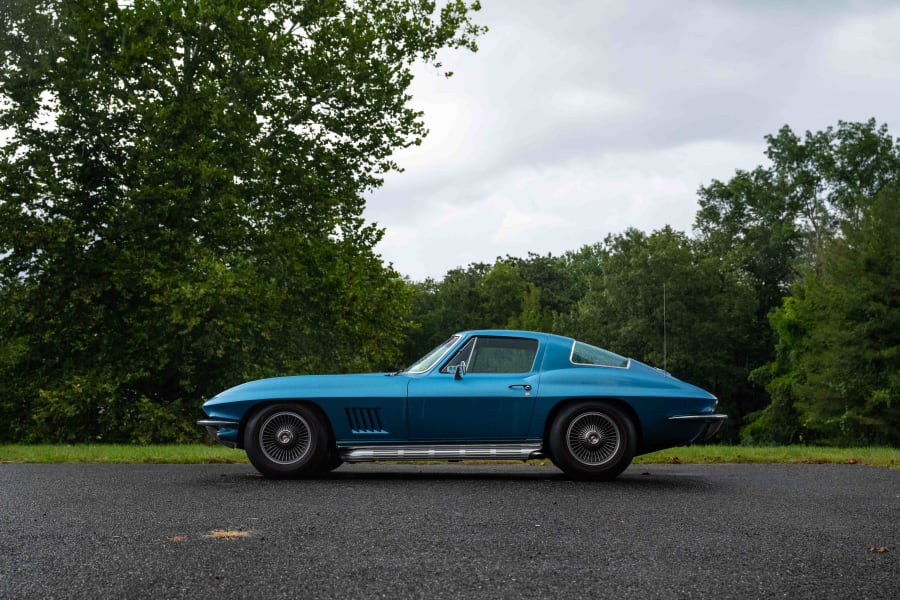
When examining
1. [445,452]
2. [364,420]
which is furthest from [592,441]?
[364,420]

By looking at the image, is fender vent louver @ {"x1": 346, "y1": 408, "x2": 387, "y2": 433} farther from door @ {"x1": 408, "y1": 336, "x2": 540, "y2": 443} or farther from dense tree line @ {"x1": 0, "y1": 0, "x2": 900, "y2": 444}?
dense tree line @ {"x1": 0, "y1": 0, "x2": 900, "y2": 444}

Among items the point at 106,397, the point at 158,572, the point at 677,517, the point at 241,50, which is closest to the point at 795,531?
the point at 677,517

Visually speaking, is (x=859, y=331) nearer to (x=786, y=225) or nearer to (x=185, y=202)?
(x=786, y=225)

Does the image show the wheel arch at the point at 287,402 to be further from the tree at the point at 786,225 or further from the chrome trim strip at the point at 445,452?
the tree at the point at 786,225

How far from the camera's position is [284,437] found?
9078mm

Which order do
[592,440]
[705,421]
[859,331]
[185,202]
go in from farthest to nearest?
[859,331], [185,202], [705,421], [592,440]

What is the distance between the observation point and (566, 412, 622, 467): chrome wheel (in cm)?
886

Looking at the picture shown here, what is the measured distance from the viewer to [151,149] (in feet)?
68.5

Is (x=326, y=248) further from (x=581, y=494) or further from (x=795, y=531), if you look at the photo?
(x=795, y=531)

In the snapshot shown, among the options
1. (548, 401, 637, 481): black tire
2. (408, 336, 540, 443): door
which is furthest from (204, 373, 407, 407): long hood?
(548, 401, 637, 481): black tire

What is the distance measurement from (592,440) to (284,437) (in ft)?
9.67

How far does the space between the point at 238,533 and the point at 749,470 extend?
706 cm

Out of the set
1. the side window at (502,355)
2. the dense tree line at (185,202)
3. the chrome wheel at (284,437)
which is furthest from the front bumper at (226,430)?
the dense tree line at (185,202)

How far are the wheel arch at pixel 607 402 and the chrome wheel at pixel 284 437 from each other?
7.46ft
